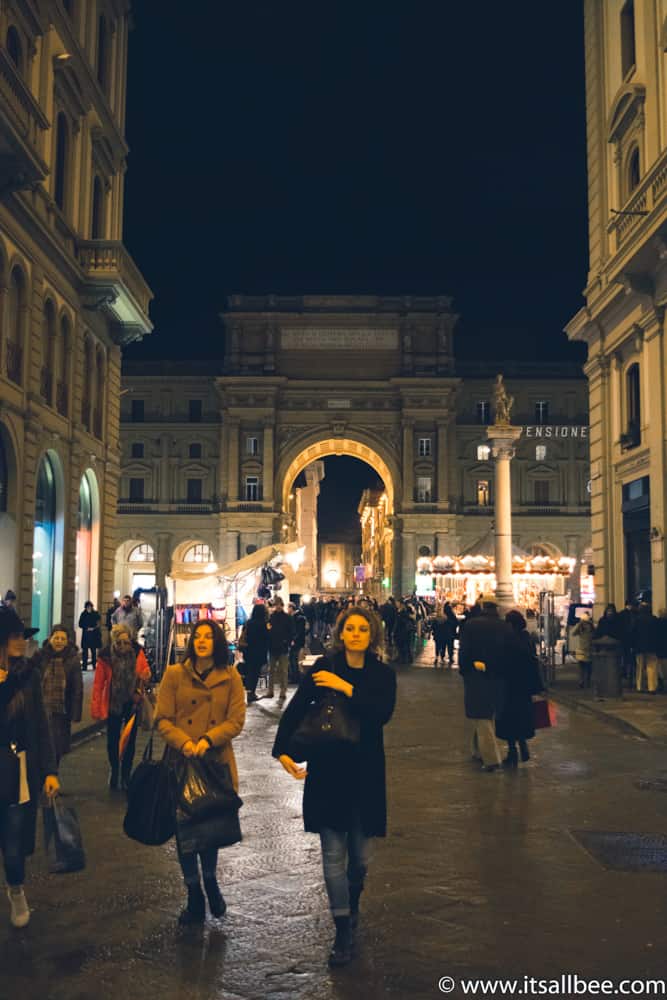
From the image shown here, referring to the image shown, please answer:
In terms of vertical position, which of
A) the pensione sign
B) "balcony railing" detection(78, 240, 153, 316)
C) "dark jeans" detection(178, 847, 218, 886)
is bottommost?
"dark jeans" detection(178, 847, 218, 886)

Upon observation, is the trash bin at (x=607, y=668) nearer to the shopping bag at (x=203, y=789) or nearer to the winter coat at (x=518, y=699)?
the winter coat at (x=518, y=699)

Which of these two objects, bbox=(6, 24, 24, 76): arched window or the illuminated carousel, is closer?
bbox=(6, 24, 24, 76): arched window

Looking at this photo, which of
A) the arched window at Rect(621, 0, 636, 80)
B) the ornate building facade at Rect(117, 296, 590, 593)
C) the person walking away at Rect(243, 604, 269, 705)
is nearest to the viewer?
the person walking away at Rect(243, 604, 269, 705)

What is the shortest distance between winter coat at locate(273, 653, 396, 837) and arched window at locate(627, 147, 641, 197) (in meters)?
19.5

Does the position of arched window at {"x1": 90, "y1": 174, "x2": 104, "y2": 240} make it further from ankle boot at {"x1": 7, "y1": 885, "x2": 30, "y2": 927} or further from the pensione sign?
the pensione sign

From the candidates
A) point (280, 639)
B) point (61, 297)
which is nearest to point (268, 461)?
point (61, 297)

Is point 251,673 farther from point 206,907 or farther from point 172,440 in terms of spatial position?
point 172,440

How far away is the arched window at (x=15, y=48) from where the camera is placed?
746 inches

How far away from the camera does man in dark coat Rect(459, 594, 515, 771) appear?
10.5 metres

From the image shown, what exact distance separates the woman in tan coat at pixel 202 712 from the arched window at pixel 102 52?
23938 mm

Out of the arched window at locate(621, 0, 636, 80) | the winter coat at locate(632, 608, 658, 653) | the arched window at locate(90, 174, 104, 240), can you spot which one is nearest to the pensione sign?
the arched window at locate(621, 0, 636, 80)

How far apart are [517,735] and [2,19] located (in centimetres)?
1564

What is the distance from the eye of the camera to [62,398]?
74.6 feet

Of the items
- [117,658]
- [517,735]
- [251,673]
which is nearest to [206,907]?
[117,658]
